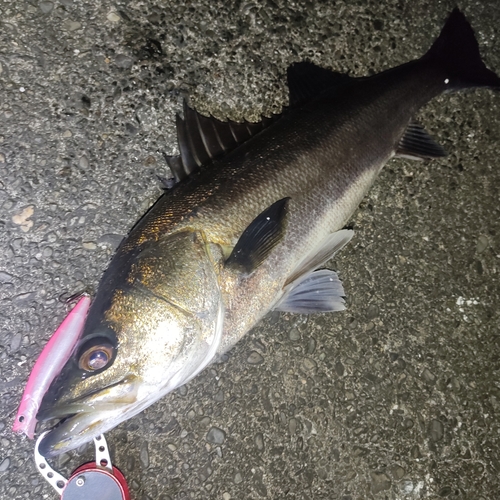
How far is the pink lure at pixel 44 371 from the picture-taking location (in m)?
1.82

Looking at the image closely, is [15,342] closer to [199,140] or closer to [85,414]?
[85,414]

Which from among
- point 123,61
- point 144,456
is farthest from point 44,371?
point 123,61

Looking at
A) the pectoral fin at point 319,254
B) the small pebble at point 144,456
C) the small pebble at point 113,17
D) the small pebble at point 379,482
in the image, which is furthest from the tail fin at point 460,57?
the small pebble at point 144,456

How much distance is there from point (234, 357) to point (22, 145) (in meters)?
1.40

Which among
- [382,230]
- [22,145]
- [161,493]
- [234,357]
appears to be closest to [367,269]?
[382,230]

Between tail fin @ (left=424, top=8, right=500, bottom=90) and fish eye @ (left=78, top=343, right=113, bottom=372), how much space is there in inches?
81.8

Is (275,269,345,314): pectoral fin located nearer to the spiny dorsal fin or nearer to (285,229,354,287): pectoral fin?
(285,229,354,287): pectoral fin

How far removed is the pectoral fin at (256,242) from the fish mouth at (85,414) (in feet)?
1.83

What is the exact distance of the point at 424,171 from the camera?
7.75ft

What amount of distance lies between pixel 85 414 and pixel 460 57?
2425mm

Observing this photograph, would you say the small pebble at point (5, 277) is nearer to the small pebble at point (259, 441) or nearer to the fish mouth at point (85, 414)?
the fish mouth at point (85, 414)

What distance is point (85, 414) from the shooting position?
1396mm

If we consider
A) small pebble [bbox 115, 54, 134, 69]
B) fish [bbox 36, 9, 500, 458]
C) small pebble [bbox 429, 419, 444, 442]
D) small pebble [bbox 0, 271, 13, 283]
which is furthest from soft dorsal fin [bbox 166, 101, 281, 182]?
small pebble [bbox 429, 419, 444, 442]

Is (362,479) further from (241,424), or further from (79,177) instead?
(79,177)
